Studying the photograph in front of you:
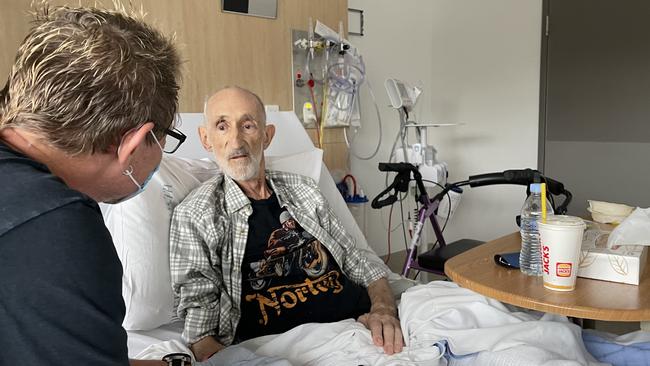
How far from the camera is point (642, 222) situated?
3.52 feet

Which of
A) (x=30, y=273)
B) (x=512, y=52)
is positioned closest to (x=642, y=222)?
(x=30, y=273)

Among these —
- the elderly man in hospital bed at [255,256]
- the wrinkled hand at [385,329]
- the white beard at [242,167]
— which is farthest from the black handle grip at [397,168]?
the wrinkled hand at [385,329]

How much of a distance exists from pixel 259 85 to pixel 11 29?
3.37 feet

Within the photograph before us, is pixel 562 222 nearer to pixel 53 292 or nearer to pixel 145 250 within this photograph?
pixel 53 292

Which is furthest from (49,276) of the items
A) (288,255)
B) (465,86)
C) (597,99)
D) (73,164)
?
(465,86)

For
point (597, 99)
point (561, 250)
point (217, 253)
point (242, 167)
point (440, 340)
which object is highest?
point (597, 99)

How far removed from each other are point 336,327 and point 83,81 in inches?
37.4

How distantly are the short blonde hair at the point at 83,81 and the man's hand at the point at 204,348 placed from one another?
31.8 inches

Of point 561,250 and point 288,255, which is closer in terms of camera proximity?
point 561,250

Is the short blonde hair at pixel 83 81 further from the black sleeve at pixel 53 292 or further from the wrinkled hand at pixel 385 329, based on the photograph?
the wrinkled hand at pixel 385 329

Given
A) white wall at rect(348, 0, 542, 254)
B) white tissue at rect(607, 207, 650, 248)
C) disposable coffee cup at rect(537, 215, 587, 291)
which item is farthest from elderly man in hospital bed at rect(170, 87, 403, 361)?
white wall at rect(348, 0, 542, 254)

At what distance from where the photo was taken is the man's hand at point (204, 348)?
51.8 inches

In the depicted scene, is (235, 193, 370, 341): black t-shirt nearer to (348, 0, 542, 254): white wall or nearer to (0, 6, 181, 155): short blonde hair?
(0, 6, 181, 155): short blonde hair

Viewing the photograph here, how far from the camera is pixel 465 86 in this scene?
3525mm
